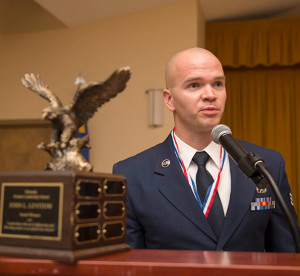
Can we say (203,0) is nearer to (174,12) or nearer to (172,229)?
(174,12)

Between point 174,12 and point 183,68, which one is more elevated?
point 174,12

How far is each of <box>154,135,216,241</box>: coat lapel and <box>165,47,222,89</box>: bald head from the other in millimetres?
329

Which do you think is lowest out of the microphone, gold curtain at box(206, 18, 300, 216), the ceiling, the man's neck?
the microphone

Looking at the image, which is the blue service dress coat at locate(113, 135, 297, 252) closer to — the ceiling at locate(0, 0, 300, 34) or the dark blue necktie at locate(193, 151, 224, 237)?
the dark blue necktie at locate(193, 151, 224, 237)

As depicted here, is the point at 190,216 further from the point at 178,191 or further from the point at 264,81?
the point at 264,81

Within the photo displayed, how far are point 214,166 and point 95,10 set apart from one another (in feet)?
13.6

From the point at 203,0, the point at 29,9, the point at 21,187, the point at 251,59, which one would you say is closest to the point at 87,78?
the point at 29,9

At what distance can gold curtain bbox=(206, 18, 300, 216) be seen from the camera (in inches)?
236

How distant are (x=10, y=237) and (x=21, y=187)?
0.37 feet

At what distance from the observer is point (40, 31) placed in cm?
579

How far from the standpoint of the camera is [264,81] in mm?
6289

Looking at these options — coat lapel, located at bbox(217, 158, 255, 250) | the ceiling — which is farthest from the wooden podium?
the ceiling

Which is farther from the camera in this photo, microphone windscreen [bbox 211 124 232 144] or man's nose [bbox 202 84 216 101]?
man's nose [bbox 202 84 216 101]

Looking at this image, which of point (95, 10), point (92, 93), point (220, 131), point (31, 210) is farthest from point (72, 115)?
point (95, 10)
